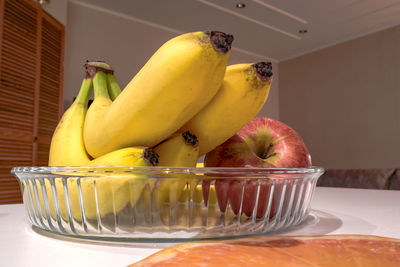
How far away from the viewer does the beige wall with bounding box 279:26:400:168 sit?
11.0 feet

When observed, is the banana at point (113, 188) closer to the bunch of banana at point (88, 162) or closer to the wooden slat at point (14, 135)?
the bunch of banana at point (88, 162)

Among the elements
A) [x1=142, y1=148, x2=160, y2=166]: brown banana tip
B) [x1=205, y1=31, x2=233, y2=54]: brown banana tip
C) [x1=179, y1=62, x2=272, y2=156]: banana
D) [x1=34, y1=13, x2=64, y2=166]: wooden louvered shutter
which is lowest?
[x1=142, y1=148, x2=160, y2=166]: brown banana tip

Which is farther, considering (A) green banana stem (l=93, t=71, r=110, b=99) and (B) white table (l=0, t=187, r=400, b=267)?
(A) green banana stem (l=93, t=71, r=110, b=99)

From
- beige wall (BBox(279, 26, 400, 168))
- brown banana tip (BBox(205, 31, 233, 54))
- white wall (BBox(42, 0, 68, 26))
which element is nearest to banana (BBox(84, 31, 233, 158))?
brown banana tip (BBox(205, 31, 233, 54))

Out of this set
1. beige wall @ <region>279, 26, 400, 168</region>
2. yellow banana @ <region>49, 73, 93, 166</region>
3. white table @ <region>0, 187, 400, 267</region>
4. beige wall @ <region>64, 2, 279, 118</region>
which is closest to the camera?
white table @ <region>0, 187, 400, 267</region>

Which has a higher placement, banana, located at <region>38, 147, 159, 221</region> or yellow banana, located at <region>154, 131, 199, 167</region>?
yellow banana, located at <region>154, 131, 199, 167</region>

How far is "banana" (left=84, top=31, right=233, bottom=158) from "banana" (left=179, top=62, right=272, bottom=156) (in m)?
0.02

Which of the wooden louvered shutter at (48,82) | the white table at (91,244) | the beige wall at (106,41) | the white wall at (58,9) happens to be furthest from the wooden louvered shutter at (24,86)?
the white table at (91,244)

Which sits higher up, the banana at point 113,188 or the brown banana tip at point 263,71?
the brown banana tip at point 263,71

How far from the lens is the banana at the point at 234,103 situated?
1.02 ft

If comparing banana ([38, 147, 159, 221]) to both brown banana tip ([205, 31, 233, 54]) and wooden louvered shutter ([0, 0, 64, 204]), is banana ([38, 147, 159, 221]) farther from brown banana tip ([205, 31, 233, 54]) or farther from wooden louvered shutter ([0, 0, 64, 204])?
wooden louvered shutter ([0, 0, 64, 204])

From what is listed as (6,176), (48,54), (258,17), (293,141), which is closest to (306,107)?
(258,17)

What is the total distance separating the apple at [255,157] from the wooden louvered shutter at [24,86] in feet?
6.01

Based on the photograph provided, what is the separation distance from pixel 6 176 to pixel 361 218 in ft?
6.62
